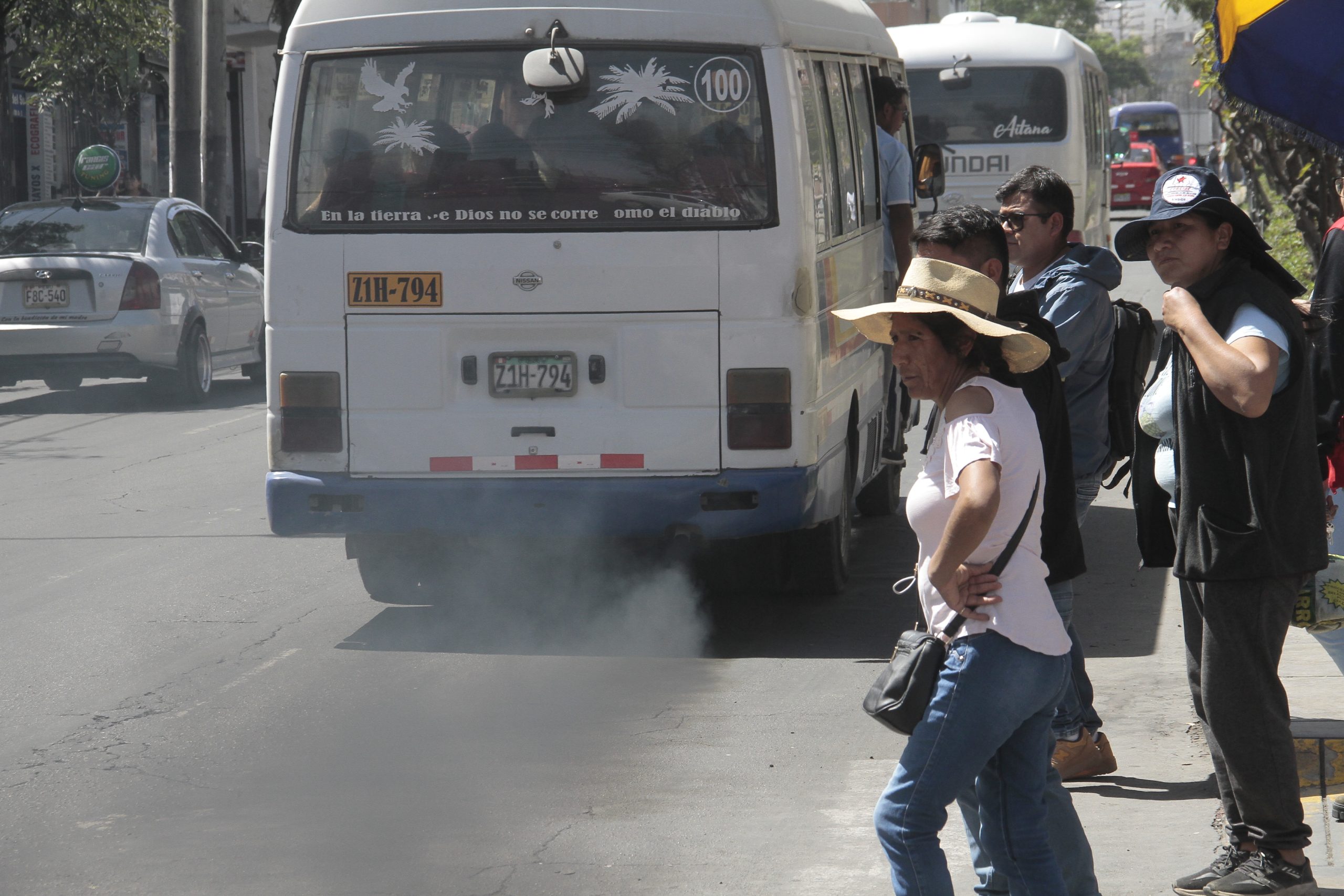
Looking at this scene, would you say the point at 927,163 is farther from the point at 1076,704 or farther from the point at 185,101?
the point at 185,101

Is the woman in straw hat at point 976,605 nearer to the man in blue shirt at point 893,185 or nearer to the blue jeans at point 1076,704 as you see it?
the blue jeans at point 1076,704

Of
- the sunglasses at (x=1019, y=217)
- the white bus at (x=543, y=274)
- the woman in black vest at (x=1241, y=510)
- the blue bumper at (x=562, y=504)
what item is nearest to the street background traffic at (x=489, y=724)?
the woman in black vest at (x=1241, y=510)

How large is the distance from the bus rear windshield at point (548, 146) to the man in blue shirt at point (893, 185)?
2697mm

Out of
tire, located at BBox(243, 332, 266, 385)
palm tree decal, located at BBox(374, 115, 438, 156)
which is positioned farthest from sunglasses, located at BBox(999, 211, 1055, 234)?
tire, located at BBox(243, 332, 266, 385)

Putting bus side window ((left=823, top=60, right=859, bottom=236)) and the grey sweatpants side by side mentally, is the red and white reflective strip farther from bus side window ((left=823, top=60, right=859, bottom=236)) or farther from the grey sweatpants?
the grey sweatpants

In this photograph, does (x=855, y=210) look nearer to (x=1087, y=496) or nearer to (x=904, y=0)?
(x=1087, y=496)

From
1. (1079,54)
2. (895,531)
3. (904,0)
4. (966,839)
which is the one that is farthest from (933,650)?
(904,0)

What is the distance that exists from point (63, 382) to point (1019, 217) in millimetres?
12928

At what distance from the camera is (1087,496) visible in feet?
17.6

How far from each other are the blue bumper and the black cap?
284cm

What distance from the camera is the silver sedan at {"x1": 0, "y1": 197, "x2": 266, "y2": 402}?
47.1ft

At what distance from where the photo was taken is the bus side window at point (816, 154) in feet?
23.3

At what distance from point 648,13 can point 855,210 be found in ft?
6.25

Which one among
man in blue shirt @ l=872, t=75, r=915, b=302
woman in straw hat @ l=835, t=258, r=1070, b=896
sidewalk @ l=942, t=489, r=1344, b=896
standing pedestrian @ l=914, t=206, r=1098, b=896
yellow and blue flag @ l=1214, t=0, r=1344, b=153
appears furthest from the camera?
man in blue shirt @ l=872, t=75, r=915, b=302
